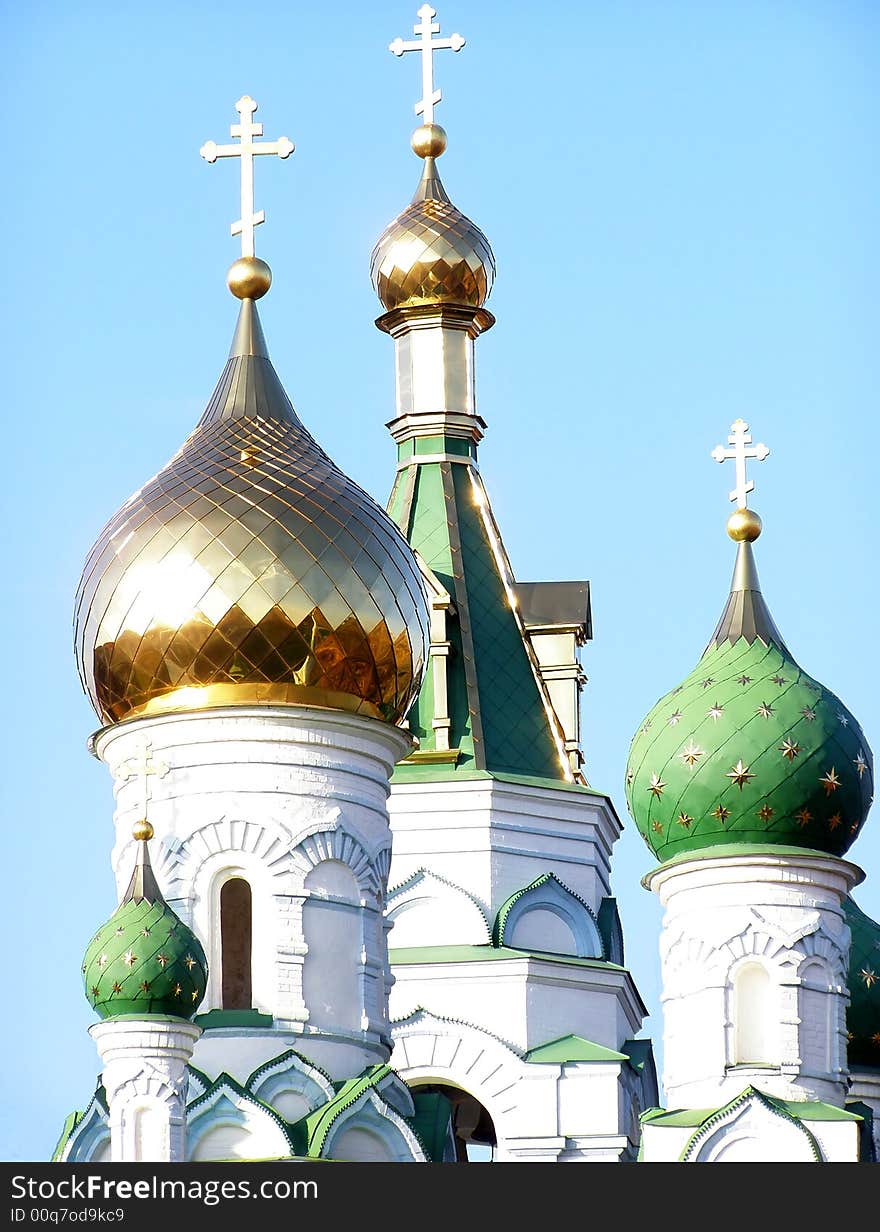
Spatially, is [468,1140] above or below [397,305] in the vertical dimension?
below

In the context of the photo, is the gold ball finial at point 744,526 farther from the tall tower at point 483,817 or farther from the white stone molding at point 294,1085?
the white stone molding at point 294,1085

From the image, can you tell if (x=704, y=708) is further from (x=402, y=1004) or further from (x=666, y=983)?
(x=402, y=1004)

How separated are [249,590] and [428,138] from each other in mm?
7775

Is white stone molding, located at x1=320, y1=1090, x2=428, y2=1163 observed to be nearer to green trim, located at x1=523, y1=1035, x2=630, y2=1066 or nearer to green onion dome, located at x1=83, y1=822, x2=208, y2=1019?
green onion dome, located at x1=83, y1=822, x2=208, y2=1019

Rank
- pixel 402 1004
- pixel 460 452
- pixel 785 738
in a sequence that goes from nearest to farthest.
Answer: pixel 785 738 → pixel 402 1004 → pixel 460 452

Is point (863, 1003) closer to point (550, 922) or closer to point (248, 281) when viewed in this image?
point (550, 922)

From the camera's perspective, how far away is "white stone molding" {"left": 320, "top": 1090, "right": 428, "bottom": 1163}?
834 inches

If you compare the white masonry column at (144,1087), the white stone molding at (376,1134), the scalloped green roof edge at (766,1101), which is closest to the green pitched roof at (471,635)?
the scalloped green roof edge at (766,1101)

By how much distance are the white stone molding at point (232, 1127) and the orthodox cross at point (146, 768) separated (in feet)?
5.52

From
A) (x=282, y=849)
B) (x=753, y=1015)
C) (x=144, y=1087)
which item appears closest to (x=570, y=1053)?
(x=753, y=1015)

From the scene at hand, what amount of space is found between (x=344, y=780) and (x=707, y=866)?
2245 mm

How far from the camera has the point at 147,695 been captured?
2205 centimetres

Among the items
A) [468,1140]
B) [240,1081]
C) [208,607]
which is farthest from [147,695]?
[468,1140]

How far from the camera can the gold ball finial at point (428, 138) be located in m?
28.8
